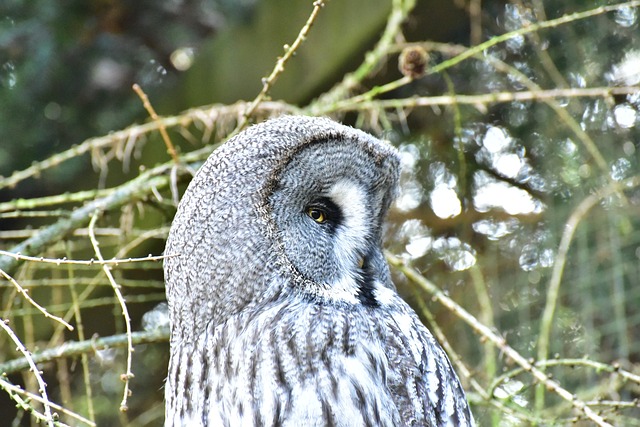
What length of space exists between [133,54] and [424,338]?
1.44 m

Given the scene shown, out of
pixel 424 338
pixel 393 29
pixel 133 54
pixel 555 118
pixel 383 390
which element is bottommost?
pixel 383 390

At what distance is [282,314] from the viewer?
1521mm

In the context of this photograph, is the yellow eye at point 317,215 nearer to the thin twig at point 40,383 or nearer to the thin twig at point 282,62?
the thin twig at point 282,62

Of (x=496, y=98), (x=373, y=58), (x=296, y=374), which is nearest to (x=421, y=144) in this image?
(x=373, y=58)

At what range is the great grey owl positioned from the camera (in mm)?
1472

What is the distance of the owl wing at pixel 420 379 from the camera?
1558mm

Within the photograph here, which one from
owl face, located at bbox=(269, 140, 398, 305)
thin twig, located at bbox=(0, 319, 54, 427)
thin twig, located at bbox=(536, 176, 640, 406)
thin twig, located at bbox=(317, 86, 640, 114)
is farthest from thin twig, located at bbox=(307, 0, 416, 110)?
thin twig, located at bbox=(0, 319, 54, 427)

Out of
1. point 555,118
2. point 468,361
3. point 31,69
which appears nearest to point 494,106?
point 555,118

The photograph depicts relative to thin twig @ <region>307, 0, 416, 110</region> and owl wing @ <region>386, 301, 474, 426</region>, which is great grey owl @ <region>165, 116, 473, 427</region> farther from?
thin twig @ <region>307, 0, 416, 110</region>

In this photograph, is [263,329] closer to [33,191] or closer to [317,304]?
[317,304]

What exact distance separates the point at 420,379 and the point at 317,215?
363 mm

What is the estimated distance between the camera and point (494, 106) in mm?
2775

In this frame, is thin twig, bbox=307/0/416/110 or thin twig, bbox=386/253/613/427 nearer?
thin twig, bbox=386/253/613/427

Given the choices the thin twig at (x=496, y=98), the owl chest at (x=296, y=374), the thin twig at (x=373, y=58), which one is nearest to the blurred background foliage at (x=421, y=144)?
the thin twig at (x=373, y=58)
